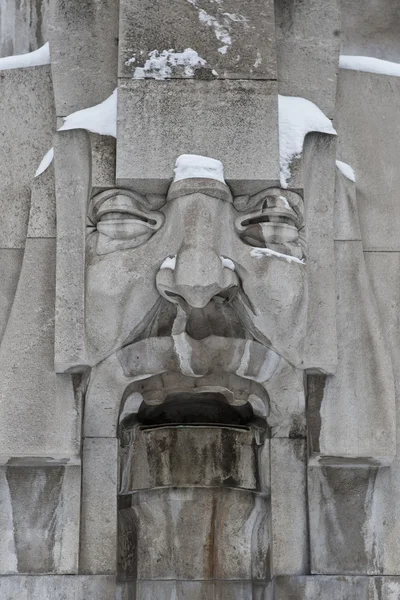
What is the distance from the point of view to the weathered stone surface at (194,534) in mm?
6465

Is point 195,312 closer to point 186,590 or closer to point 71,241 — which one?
point 71,241

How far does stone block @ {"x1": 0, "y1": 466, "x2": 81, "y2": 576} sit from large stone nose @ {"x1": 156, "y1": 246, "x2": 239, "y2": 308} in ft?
3.71

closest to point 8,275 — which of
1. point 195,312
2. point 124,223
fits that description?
point 124,223

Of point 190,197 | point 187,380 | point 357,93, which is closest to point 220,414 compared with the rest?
point 187,380

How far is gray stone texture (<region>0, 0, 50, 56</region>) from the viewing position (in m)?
7.36

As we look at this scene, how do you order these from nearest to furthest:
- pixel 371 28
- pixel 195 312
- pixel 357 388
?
pixel 195 312 < pixel 357 388 < pixel 371 28

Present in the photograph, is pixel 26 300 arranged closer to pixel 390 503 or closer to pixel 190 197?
pixel 190 197

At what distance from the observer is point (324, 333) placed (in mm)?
6164

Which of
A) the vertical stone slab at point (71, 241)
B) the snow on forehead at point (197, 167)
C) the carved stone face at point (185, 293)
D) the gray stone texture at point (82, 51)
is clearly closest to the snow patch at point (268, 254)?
the carved stone face at point (185, 293)

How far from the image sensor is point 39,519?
245 inches

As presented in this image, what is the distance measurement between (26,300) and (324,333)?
152 cm

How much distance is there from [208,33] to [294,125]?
637 millimetres

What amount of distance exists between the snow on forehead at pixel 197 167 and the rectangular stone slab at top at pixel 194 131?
0.03 m

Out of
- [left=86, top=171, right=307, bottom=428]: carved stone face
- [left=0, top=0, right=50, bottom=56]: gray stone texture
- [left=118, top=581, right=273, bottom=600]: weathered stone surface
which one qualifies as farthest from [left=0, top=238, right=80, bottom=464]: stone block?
[left=0, top=0, right=50, bottom=56]: gray stone texture
